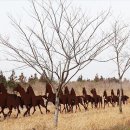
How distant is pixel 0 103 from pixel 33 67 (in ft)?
18.7

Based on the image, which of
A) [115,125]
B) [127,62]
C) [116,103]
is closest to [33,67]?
[115,125]

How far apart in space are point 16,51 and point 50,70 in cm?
139

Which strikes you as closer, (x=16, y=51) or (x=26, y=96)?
(x=16, y=51)

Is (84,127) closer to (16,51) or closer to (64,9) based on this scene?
(16,51)

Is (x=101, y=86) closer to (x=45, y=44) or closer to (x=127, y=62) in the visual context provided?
(x=127, y=62)

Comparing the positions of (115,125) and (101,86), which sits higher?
(101,86)

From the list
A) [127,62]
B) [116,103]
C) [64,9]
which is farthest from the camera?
[116,103]

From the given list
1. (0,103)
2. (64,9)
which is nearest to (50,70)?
(64,9)

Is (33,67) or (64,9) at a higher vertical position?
(64,9)

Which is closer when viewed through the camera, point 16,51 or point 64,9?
point 16,51

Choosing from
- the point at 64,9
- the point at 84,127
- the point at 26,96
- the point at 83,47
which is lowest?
the point at 84,127

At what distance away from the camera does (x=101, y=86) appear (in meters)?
51.1

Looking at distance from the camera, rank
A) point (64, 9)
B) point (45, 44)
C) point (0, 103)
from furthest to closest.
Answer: point (0, 103)
point (64, 9)
point (45, 44)

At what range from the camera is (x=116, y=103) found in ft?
111
